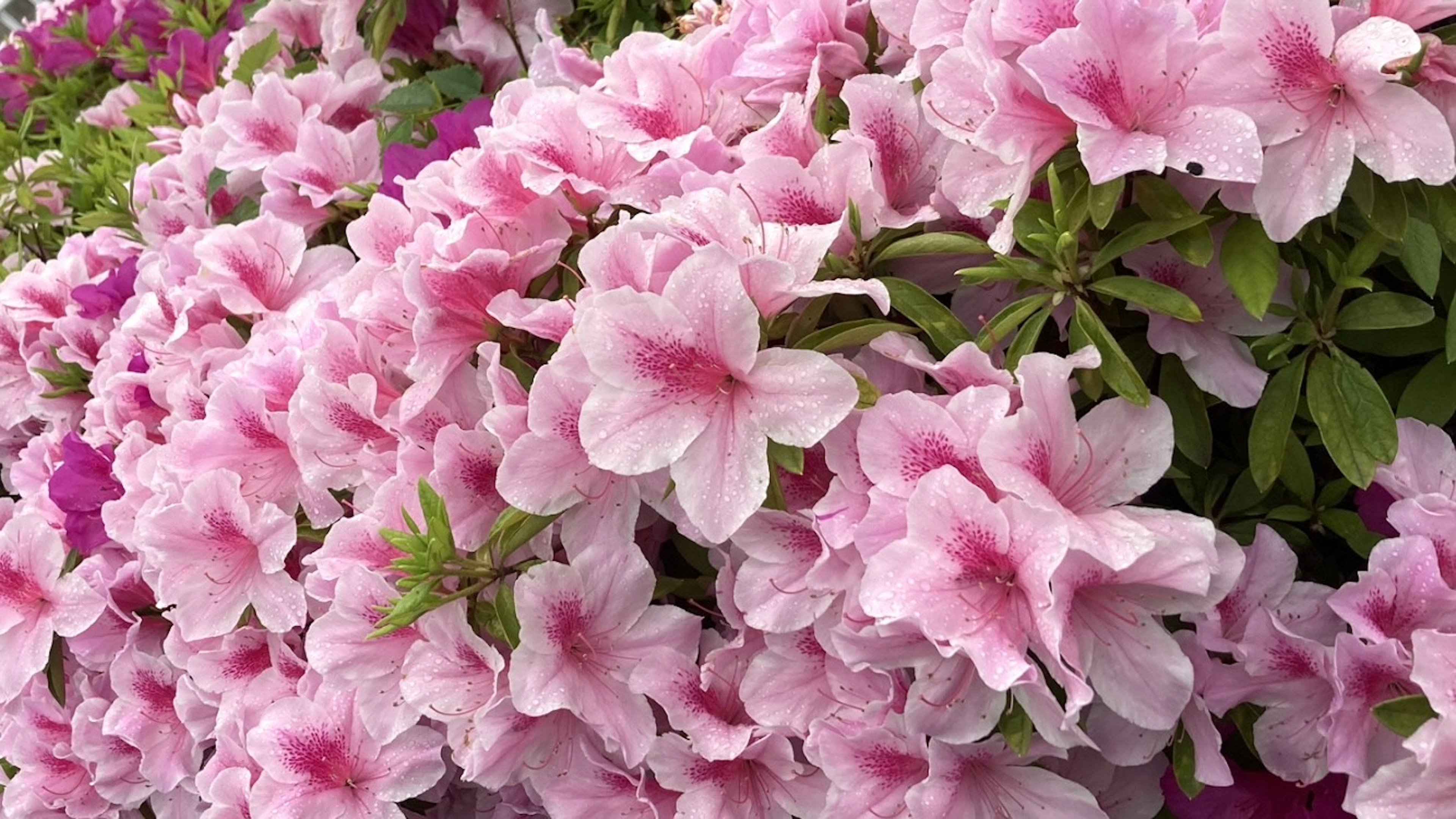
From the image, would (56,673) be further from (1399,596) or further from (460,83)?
(1399,596)

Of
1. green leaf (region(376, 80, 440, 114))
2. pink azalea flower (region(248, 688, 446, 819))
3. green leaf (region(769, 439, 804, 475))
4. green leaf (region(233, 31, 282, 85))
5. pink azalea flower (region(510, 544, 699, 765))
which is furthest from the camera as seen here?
green leaf (region(233, 31, 282, 85))

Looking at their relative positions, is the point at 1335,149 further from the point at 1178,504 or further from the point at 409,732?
the point at 409,732

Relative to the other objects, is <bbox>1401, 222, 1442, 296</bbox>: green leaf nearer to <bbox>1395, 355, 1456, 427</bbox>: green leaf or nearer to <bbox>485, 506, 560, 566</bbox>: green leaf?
<bbox>1395, 355, 1456, 427</bbox>: green leaf

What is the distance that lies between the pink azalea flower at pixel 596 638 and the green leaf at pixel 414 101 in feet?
3.46

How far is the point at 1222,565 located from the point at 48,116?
2895 mm

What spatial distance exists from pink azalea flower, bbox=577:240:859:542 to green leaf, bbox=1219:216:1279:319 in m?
0.33

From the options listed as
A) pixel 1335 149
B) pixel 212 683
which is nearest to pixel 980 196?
pixel 1335 149

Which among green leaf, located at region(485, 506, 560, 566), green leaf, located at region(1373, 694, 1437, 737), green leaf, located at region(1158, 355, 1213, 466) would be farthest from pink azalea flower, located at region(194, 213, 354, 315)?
green leaf, located at region(1373, 694, 1437, 737)

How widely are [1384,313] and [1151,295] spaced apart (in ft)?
0.69

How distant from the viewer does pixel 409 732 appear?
1.26m

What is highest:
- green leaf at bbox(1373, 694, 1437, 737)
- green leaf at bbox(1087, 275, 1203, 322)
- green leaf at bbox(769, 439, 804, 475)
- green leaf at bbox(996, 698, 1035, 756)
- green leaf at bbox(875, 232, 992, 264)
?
green leaf at bbox(875, 232, 992, 264)

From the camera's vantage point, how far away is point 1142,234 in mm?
993

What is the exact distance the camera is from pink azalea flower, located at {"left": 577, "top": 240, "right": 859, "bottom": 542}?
3.13 ft

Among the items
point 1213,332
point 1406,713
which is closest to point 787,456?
point 1213,332
